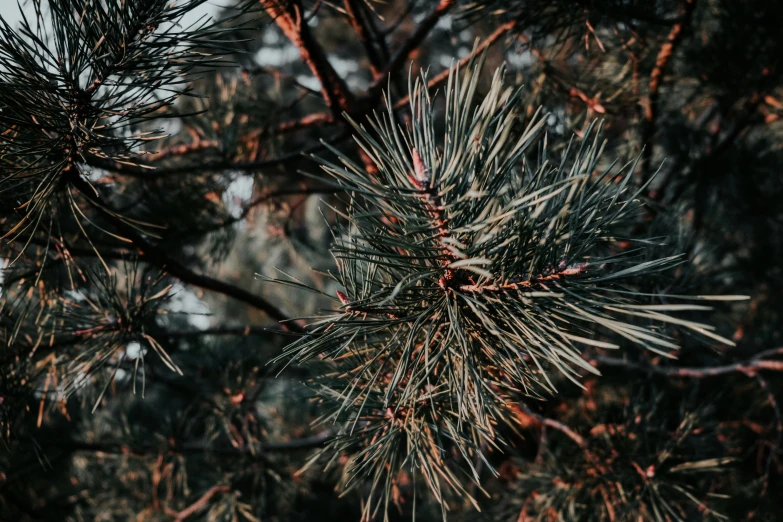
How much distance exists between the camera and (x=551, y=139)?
890mm

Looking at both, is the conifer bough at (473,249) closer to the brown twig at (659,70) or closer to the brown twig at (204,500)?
the brown twig at (659,70)

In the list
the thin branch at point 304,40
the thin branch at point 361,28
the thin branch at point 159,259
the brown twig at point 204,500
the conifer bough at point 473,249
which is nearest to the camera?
the conifer bough at point 473,249

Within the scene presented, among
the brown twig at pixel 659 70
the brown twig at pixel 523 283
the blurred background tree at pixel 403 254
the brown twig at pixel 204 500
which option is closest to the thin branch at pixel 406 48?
the blurred background tree at pixel 403 254

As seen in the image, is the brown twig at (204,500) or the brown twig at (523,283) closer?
the brown twig at (523,283)

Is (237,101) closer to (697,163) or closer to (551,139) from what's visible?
(551,139)

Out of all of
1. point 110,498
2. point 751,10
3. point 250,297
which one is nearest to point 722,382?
point 751,10

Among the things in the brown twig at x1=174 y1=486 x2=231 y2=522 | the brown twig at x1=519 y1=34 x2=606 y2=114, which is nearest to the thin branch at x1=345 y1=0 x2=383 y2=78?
the brown twig at x1=519 y1=34 x2=606 y2=114

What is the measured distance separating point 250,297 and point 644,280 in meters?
0.57

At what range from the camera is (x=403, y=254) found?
492 millimetres

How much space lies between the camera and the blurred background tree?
432 mm

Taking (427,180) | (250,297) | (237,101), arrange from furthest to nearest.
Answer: (237,101)
(250,297)
(427,180)

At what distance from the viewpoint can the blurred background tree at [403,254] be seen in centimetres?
43

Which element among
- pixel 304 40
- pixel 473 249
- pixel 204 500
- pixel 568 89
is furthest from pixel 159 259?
pixel 568 89

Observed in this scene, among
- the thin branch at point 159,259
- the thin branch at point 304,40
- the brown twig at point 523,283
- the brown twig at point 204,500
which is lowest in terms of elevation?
the brown twig at point 204,500
